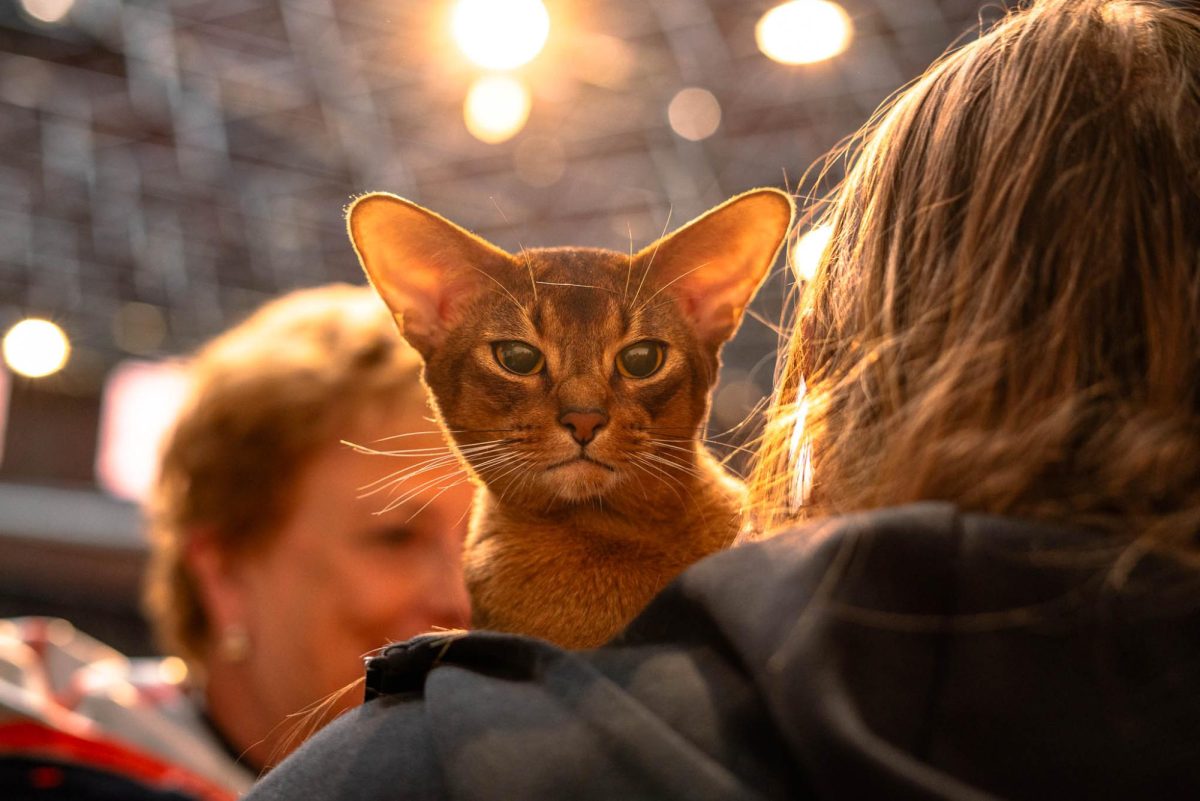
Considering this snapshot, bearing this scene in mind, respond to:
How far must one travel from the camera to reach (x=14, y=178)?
22.9 ft

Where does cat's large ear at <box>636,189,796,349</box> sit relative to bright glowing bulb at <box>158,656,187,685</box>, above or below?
above

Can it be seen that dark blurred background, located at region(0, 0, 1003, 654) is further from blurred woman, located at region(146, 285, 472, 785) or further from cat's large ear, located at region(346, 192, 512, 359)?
cat's large ear, located at region(346, 192, 512, 359)

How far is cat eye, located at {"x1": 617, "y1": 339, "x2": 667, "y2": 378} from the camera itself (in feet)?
3.04

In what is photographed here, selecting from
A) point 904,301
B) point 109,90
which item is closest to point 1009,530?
point 904,301

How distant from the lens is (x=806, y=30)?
3.99 meters

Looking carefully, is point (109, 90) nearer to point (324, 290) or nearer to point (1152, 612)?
point (324, 290)

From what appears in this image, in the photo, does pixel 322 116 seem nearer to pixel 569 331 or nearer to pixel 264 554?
pixel 264 554

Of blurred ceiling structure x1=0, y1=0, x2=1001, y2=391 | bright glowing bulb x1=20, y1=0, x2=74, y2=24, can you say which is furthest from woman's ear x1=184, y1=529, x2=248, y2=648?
bright glowing bulb x1=20, y1=0, x2=74, y2=24

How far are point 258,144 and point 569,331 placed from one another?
592 centimetres

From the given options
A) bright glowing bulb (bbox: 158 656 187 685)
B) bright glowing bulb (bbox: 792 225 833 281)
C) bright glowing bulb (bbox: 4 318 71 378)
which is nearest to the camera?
bright glowing bulb (bbox: 792 225 833 281)

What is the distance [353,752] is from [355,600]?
0.99 metres

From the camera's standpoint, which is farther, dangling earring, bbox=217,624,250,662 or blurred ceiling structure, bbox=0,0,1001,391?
blurred ceiling structure, bbox=0,0,1001,391

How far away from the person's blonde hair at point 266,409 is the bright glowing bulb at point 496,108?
86.7 inches

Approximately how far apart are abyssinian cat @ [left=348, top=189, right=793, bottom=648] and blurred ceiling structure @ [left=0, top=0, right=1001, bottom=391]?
7.20 ft
